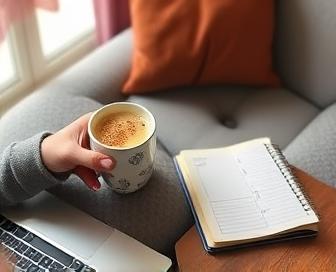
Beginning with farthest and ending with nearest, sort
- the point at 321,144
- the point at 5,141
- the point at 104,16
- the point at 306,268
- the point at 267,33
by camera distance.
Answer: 1. the point at 104,16
2. the point at 267,33
3. the point at 321,144
4. the point at 5,141
5. the point at 306,268

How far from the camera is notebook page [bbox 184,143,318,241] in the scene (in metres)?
0.93

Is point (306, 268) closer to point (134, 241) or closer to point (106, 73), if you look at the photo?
point (134, 241)

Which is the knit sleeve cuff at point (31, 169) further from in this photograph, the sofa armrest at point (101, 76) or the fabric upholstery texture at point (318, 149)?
the fabric upholstery texture at point (318, 149)

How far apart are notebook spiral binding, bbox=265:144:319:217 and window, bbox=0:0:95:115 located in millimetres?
783

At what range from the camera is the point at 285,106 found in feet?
4.45

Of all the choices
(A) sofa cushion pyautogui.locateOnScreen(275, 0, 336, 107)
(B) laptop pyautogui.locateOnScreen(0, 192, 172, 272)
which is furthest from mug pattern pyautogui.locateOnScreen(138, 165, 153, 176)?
(A) sofa cushion pyautogui.locateOnScreen(275, 0, 336, 107)

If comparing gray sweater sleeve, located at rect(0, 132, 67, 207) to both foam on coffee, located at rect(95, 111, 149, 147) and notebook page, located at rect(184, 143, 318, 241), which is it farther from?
notebook page, located at rect(184, 143, 318, 241)

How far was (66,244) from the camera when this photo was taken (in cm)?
91

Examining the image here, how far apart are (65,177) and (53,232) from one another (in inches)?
3.7

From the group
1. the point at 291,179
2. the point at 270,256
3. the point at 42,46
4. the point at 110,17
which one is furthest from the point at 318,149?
the point at 42,46

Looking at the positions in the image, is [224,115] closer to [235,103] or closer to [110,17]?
[235,103]

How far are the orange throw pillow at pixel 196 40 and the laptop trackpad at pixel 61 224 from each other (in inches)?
17.8

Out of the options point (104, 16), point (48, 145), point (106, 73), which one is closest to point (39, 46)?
point (104, 16)

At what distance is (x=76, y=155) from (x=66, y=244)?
149 millimetres
